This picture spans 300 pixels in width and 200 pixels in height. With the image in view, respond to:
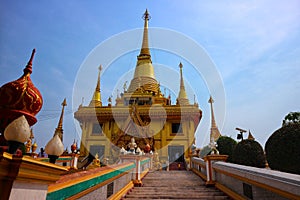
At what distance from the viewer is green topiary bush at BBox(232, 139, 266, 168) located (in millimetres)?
10977

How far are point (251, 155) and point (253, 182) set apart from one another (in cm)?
777

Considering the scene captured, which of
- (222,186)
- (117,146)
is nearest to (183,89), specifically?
(117,146)

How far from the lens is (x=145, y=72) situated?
29516mm

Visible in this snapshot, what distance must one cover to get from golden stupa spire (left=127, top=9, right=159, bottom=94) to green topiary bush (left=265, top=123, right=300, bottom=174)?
1990 cm

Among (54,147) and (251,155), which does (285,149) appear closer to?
(251,155)

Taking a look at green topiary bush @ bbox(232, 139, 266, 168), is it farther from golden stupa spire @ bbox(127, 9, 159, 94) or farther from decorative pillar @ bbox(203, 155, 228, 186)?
golden stupa spire @ bbox(127, 9, 159, 94)

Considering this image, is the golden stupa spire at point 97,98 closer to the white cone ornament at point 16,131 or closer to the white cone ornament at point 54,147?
the white cone ornament at point 54,147

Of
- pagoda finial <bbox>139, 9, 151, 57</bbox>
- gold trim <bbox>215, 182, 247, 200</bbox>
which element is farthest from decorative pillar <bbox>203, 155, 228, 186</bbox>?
pagoda finial <bbox>139, 9, 151, 57</bbox>

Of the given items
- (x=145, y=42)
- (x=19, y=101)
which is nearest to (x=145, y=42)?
(x=145, y=42)

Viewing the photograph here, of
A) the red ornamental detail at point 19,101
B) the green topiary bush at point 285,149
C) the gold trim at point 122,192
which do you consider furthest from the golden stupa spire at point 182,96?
the red ornamental detail at point 19,101

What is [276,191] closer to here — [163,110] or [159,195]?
[159,195]

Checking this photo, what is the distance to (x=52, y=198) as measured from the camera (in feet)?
7.68

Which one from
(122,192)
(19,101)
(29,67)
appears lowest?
(122,192)

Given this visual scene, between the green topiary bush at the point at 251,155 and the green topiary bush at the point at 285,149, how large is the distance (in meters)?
3.42
